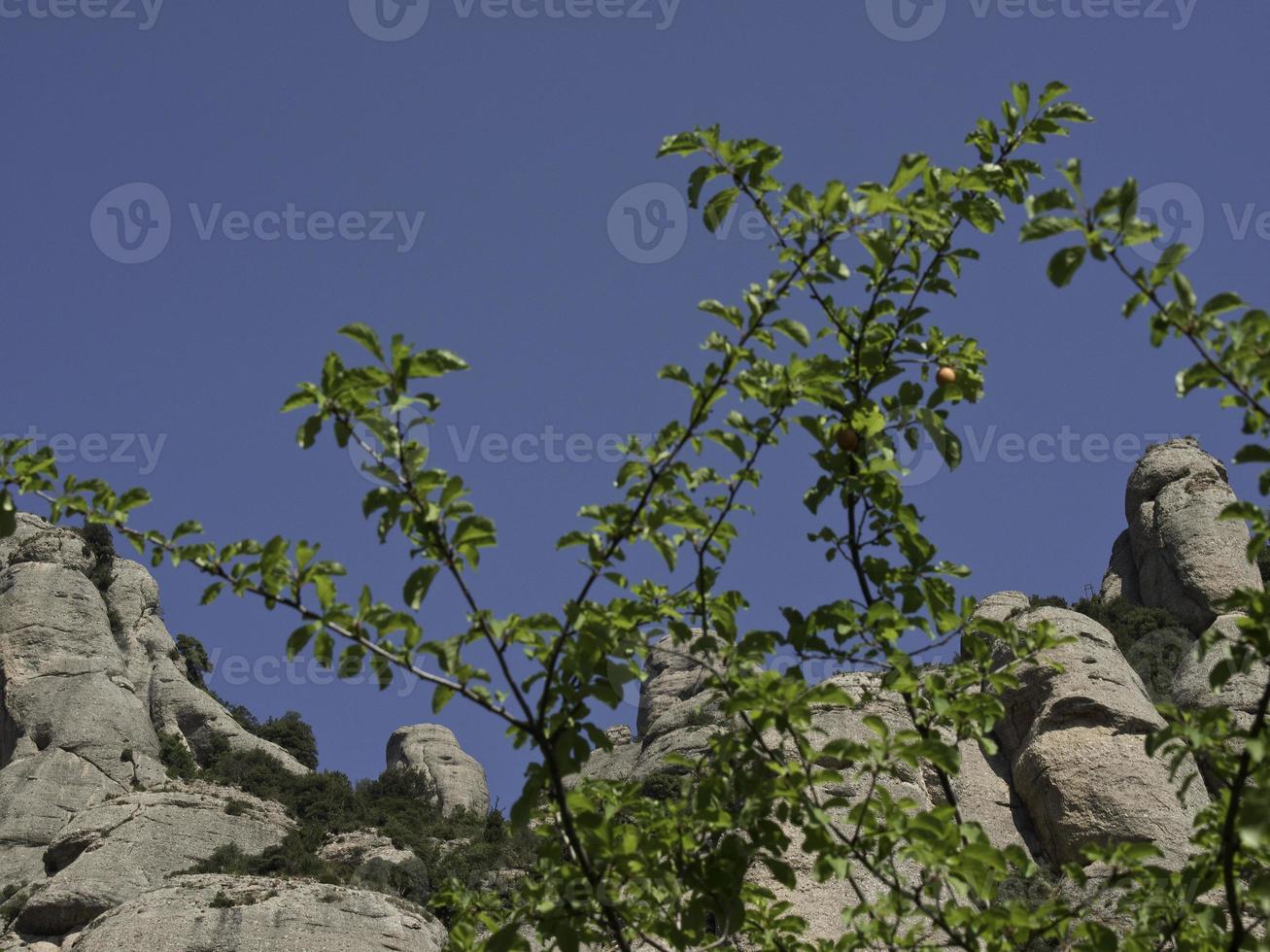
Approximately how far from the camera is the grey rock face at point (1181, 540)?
36750 mm

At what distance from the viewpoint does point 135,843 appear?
3103 centimetres

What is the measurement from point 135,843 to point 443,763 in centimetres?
2469

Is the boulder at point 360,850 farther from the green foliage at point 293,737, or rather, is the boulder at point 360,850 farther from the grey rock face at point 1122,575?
the grey rock face at point 1122,575

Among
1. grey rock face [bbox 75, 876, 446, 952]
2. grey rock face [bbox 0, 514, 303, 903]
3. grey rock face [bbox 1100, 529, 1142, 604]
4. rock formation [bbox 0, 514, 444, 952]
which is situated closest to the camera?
grey rock face [bbox 75, 876, 446, 952]

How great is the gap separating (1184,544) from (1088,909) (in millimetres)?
37596

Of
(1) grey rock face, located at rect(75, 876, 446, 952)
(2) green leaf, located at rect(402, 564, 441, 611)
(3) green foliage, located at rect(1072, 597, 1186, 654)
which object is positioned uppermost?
(3) green foliage, located at rect(1072, 597, 1186, 654)

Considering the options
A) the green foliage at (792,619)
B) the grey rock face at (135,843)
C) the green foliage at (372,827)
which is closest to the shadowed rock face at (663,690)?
the green foliage at (372,827)

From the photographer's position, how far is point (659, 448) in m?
3.88

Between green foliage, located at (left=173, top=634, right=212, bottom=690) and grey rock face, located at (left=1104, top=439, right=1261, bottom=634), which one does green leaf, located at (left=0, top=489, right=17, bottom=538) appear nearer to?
grey rock face, located at (left=1104, top=439, right=1261, bottom=634)

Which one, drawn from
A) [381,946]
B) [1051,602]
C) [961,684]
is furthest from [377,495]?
[1051,602]

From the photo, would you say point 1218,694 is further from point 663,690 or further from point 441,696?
point 663,690

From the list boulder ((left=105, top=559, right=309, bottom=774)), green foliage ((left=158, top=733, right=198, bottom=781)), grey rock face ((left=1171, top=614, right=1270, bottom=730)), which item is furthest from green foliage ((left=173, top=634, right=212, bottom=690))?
grey rock face ((left=1171, top=614, right=1270, bottom=730))

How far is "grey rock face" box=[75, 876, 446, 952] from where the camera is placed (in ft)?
68.1

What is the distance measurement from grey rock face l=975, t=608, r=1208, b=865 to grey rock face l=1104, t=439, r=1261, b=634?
937cm
